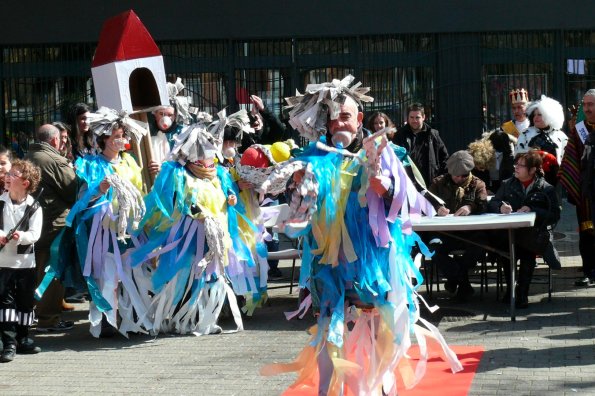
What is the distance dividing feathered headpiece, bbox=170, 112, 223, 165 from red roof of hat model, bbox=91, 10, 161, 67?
1176 millimetres

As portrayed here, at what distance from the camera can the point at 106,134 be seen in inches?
324

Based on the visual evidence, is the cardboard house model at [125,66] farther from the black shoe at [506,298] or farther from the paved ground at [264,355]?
the black shoe at [506,298]

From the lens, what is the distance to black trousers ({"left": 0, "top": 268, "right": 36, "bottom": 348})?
758cm

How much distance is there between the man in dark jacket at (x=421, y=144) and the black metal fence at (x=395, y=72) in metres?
4.81

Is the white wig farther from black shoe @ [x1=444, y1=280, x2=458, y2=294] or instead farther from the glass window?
the glass window

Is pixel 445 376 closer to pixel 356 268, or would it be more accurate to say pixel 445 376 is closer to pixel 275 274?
pixel 356 268

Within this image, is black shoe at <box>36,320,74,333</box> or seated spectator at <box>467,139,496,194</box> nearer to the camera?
black shoe at <box>36,320,74,333</box>

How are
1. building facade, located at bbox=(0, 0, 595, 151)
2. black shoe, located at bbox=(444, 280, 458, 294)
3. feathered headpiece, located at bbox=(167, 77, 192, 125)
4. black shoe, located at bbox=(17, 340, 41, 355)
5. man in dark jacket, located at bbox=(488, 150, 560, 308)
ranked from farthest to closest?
building facade, located at bbox=(0, 0, 595, 151), black shoe, located at bbox=(444, 280, 458, 294), feathered headpiece, located at bbox=(167, 77, 192, 125), man in dark jacket, located at bbox=(488, 150, 560, 308), black shoe, located at bbox=(17, 340, 41, 355)

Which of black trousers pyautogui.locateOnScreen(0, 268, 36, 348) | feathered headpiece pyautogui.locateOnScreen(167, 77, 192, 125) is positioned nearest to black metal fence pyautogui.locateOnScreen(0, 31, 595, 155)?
feathered headpiece pyautogui.locateOnScreen(167, 77, 192, 125)

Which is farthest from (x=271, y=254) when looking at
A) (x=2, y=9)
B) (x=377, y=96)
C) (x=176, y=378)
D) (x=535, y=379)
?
(x=2, y=9)

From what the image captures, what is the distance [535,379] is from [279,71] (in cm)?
980

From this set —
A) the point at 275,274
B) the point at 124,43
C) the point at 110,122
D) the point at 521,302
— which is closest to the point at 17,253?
the point at 110,122

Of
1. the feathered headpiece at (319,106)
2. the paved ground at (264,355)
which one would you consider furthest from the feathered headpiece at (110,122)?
the feathered headpiece at (319,106)

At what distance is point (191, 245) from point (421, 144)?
10.4ft
